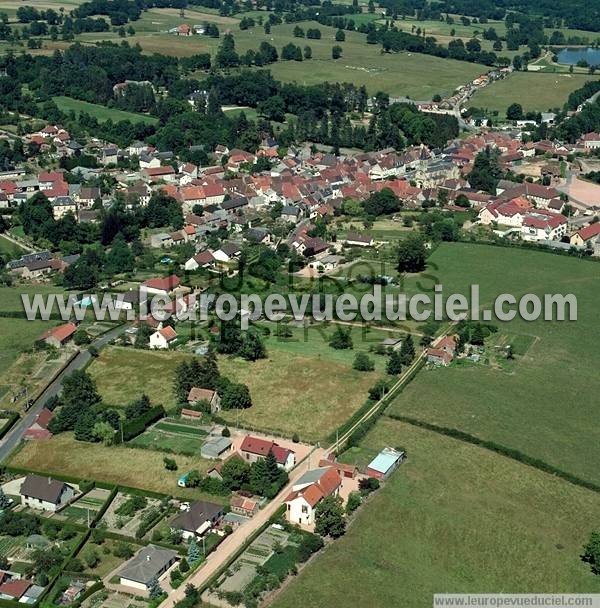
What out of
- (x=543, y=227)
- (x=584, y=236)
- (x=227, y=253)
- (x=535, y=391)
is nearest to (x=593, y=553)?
(x=535, y=391)

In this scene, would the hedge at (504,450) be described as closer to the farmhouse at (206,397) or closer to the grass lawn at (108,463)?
the farmhouse at (206,397)

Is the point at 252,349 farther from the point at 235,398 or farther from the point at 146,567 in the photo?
the point at 146,567

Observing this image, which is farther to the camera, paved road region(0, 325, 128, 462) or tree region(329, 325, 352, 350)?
tree region(329, 325, 352, 350)

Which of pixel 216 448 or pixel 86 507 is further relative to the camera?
pixel 216 448

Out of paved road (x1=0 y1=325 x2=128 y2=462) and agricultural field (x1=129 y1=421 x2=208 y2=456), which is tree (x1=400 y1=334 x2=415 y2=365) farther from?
paved road (x1=0 y1=325 x2=128 y2=462)

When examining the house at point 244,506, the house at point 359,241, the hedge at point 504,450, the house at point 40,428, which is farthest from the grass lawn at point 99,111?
the house at point 244,506

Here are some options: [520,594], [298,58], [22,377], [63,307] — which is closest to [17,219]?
[63,307]

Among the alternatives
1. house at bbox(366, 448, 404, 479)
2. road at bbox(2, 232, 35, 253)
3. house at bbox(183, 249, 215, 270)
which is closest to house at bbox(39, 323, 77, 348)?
house at bbox(183, 249, 215, 270)
